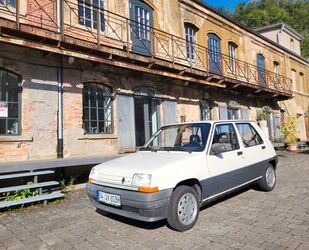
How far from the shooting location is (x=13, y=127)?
8.61m

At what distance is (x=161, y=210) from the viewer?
4645 millimetres

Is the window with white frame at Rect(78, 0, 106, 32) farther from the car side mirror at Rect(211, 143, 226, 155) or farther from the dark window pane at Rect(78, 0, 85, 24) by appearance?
the car side mirror at Rect(211, 143, 226, 155)

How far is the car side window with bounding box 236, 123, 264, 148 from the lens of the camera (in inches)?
269

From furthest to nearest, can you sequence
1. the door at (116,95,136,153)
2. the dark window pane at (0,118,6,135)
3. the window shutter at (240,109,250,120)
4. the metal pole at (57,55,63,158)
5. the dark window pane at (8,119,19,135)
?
the window shutter at (240,109,250,120) < the door at (116,95,136,153) < the metal pole at (57,55,63,158) < the dark window pane at (8,119,19,135) < the dark window pane at (0,118,6,135)

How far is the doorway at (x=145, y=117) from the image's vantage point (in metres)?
12.0

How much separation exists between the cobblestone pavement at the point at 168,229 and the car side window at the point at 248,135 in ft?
3.93

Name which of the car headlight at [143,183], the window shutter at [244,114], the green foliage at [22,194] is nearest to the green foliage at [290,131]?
the window shutter at [244,114]

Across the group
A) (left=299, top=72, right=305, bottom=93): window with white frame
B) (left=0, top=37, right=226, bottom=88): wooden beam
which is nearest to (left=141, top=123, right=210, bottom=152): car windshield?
(left=0, top=37, right=226, bottom=88): wooden beam

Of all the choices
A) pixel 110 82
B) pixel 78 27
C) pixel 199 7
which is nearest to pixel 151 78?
pixel 110 82

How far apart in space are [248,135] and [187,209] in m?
2.92

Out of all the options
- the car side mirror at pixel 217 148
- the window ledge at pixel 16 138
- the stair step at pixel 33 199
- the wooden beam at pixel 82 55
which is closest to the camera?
the car side mirror at pixel 217 148

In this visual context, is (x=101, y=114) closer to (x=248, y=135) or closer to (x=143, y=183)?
(x=248, y=135)

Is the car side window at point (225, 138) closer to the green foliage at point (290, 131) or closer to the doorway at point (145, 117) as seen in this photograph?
the doorway at point (145, 117)

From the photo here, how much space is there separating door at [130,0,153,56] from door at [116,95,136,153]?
2.25m
